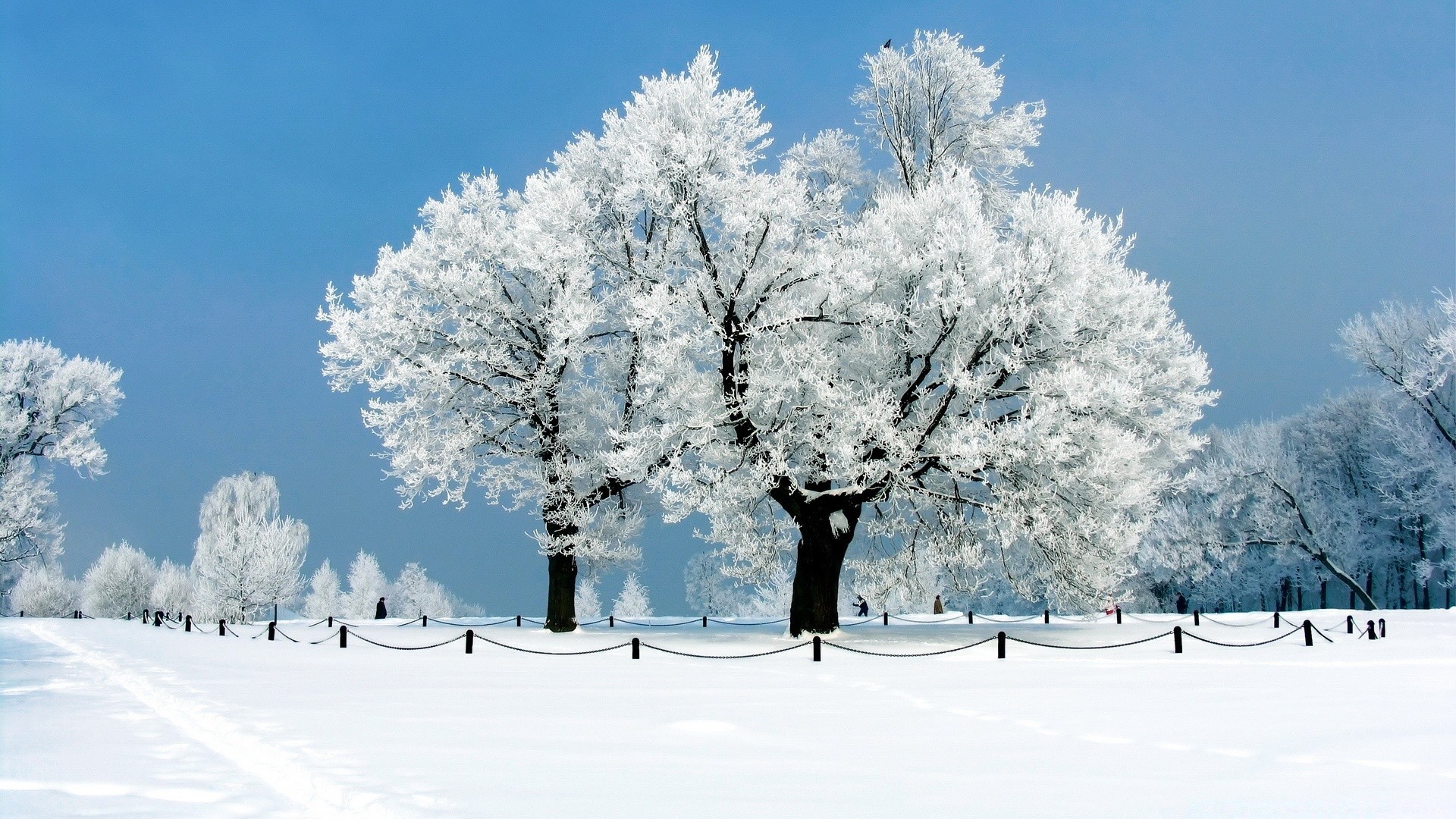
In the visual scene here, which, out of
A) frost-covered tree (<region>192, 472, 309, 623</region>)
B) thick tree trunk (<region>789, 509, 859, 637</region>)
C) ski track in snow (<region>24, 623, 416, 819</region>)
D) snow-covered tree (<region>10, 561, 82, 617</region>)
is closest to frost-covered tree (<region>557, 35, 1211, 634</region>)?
thick tree trunk (<region>789, 509, 859, 637</region>)

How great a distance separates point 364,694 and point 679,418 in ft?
36.5

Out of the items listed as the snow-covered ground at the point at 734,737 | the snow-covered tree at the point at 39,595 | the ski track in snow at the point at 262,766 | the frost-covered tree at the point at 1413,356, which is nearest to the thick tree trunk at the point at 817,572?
the snow-covered ground at the point at 734,737

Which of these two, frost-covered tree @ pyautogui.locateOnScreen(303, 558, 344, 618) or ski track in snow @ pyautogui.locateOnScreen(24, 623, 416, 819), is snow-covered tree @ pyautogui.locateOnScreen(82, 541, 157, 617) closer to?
frost-covered tree @ pyautogui.locateOnScreen(303, 558, 344, 618)

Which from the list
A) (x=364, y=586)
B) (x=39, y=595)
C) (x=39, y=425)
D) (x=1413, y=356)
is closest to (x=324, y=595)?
(x=364, y=586)

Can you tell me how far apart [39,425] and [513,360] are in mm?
30257

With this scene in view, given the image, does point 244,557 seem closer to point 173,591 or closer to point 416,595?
point 173,591

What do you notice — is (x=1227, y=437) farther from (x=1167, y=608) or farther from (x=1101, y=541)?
(x=1101, y=541)

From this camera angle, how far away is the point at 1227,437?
5091 centimetres

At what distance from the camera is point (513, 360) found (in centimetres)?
2691

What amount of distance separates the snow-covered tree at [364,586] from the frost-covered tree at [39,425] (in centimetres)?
2627

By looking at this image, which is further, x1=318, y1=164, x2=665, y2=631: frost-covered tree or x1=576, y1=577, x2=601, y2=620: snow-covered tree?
x1=576, y1=577, x2=601, y2=620: snow-covered tree

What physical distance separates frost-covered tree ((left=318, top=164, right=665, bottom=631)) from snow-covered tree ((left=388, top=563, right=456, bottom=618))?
178 feet

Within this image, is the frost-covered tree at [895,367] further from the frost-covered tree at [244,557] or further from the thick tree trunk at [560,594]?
the frost-covered tree at [244,557]

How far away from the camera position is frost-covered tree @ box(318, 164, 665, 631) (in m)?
25.8
